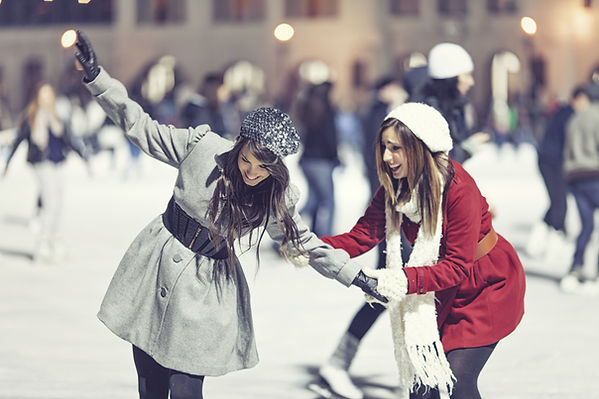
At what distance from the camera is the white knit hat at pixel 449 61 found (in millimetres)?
5492

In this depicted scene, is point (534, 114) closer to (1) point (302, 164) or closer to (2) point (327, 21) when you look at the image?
(2) point (327, 21)

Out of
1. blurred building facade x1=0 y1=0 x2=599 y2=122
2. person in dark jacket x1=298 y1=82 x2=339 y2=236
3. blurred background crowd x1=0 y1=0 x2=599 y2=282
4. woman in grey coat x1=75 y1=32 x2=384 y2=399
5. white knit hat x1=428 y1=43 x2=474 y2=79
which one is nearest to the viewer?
woman in grey coat x1=75 y1=32 x2=384 y2=399

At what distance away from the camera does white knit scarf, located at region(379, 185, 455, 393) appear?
3885 mm

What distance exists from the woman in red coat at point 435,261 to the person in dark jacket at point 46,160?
6.15 metres

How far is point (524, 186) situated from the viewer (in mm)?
17453

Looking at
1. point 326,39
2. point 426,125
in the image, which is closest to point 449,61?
point 426,125

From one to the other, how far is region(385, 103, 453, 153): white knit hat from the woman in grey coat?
0.43 metres

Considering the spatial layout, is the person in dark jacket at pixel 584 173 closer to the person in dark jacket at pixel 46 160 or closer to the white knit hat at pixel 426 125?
the person in dark jacket at pixel 46 160

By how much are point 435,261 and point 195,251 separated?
83 centimetres

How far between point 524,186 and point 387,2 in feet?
79.3

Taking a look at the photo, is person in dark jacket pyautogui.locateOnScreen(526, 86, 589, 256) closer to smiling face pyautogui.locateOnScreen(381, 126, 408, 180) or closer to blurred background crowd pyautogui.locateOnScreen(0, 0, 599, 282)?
smiling face pyautogui.locateOnScreen(381, 126, 408, 180)

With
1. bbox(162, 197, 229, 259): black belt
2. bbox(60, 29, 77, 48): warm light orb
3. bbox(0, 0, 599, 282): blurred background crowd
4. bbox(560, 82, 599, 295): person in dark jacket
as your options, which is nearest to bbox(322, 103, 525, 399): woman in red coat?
bbox(162, 197, 229, 259): black belt

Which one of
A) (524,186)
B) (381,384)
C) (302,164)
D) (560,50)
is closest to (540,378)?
(381,384)

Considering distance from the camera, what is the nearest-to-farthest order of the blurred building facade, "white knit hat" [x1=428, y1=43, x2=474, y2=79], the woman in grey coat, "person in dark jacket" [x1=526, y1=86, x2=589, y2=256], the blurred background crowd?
the woman in grey coat
"white knit hat" [x1=428, y1=43, x2=474, y2=79]
"person in dark jacket" [x1=526, y1=86, x2=589, y2=256]
the blurred background crowd
the blurred building facade
